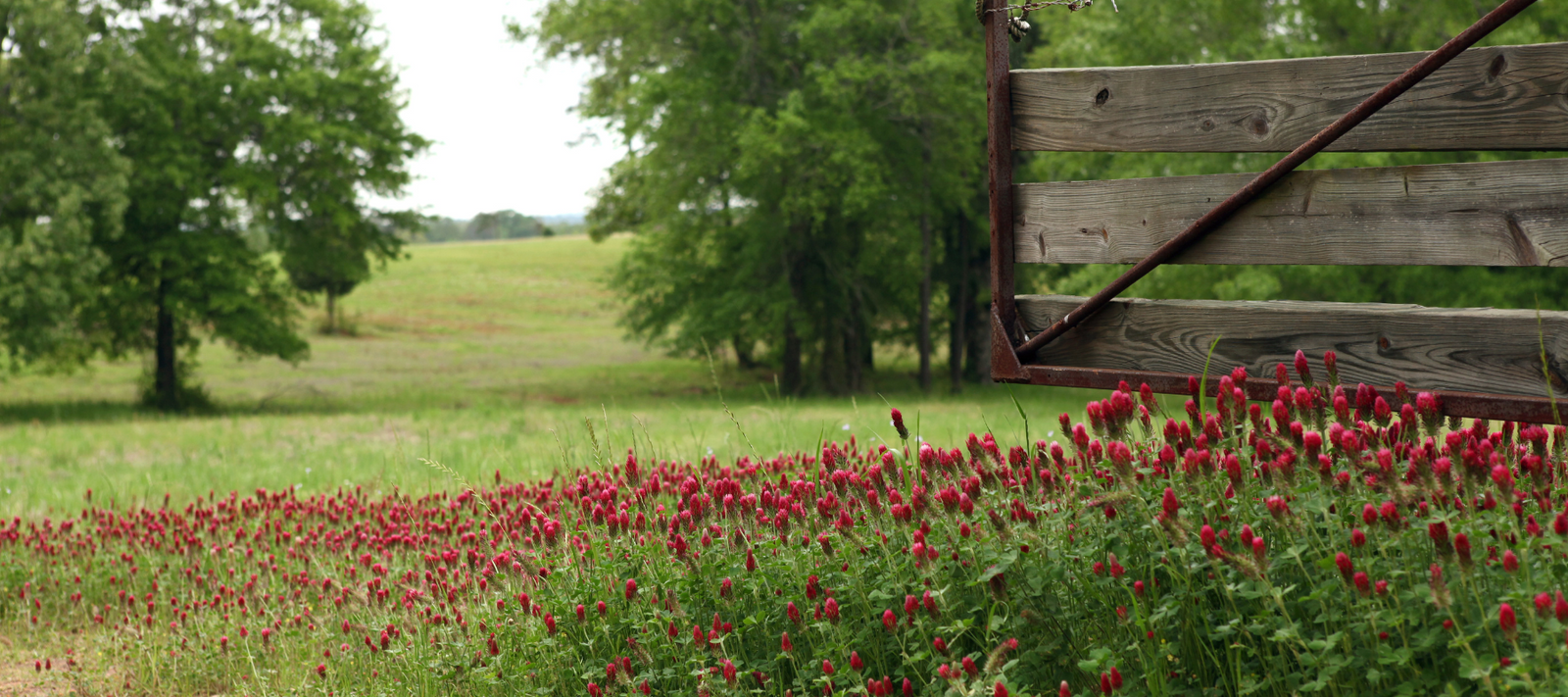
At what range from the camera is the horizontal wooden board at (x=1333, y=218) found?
3.06 metres

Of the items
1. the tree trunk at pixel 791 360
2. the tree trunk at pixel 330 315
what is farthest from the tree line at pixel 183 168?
the tree trunk at pixel 330 315

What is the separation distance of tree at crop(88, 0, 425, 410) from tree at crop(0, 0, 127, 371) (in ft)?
3.85

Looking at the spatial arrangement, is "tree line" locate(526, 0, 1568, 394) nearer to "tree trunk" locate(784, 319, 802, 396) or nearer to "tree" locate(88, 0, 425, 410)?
"tree trunk" locate(784, 319, 802, 396)

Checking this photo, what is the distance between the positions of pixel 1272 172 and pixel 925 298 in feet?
80.5

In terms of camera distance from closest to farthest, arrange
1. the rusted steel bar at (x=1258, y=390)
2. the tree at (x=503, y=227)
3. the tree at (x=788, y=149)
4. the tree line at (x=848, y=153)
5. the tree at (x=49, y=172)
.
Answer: the rusted steel bar at (x=1258, y=390), the tree at (x=49, y=172), the tree line at (x=848, y=153), the tree at (x=788, y=149), the tree at (x=503, y=227)

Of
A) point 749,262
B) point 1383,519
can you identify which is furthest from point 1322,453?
point 749,262

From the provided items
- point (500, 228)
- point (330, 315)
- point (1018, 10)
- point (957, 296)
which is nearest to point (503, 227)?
point (500, 228)

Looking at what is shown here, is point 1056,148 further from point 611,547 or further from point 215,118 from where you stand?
point 215,118

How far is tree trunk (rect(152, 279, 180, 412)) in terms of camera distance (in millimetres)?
25062

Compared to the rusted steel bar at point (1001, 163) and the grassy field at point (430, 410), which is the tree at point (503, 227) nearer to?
the grassy field at point (430, 410)

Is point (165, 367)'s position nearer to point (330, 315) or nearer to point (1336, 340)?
point (1336, 340)

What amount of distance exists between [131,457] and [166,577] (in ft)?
30.0

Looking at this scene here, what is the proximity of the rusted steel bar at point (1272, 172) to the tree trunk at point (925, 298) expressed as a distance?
23.0m

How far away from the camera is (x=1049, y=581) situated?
2.92 metres
